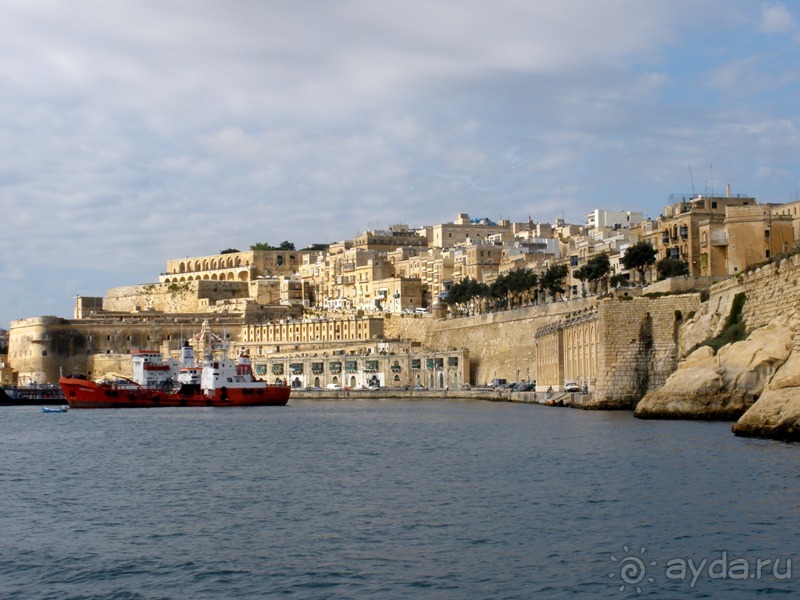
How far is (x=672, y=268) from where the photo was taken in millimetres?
63781

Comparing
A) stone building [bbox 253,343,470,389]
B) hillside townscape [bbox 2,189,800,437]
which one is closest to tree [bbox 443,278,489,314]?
hillside townscape [bbox 2,189,800,437]

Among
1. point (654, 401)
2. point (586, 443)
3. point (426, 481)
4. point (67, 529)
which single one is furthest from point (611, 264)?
point (67, 529)

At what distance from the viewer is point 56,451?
35094 millimetres

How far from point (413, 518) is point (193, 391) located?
51.8 meters

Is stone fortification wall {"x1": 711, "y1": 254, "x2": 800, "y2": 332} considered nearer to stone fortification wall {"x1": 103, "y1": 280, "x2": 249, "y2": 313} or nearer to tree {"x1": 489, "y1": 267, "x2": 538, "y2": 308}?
tree {"x1": 489, "y1": 267, "x2": 538, "y2": 308}

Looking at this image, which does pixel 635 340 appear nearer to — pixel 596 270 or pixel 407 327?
pixel 596 270

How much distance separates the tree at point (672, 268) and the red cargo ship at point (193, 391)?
71.9 feet

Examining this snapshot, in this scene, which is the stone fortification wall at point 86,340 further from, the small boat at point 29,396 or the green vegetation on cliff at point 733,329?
the green vegetation on cliff at point 733,329

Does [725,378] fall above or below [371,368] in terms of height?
below

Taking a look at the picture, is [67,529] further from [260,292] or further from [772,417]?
[260,292]

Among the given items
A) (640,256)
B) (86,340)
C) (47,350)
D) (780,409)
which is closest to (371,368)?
(640,256)

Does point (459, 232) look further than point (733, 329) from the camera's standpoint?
Yes

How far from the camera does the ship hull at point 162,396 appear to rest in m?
68.6

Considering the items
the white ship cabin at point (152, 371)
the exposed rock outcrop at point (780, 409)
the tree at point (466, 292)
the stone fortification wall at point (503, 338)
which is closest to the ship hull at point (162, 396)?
the white ship cabin at point (152, 371)
